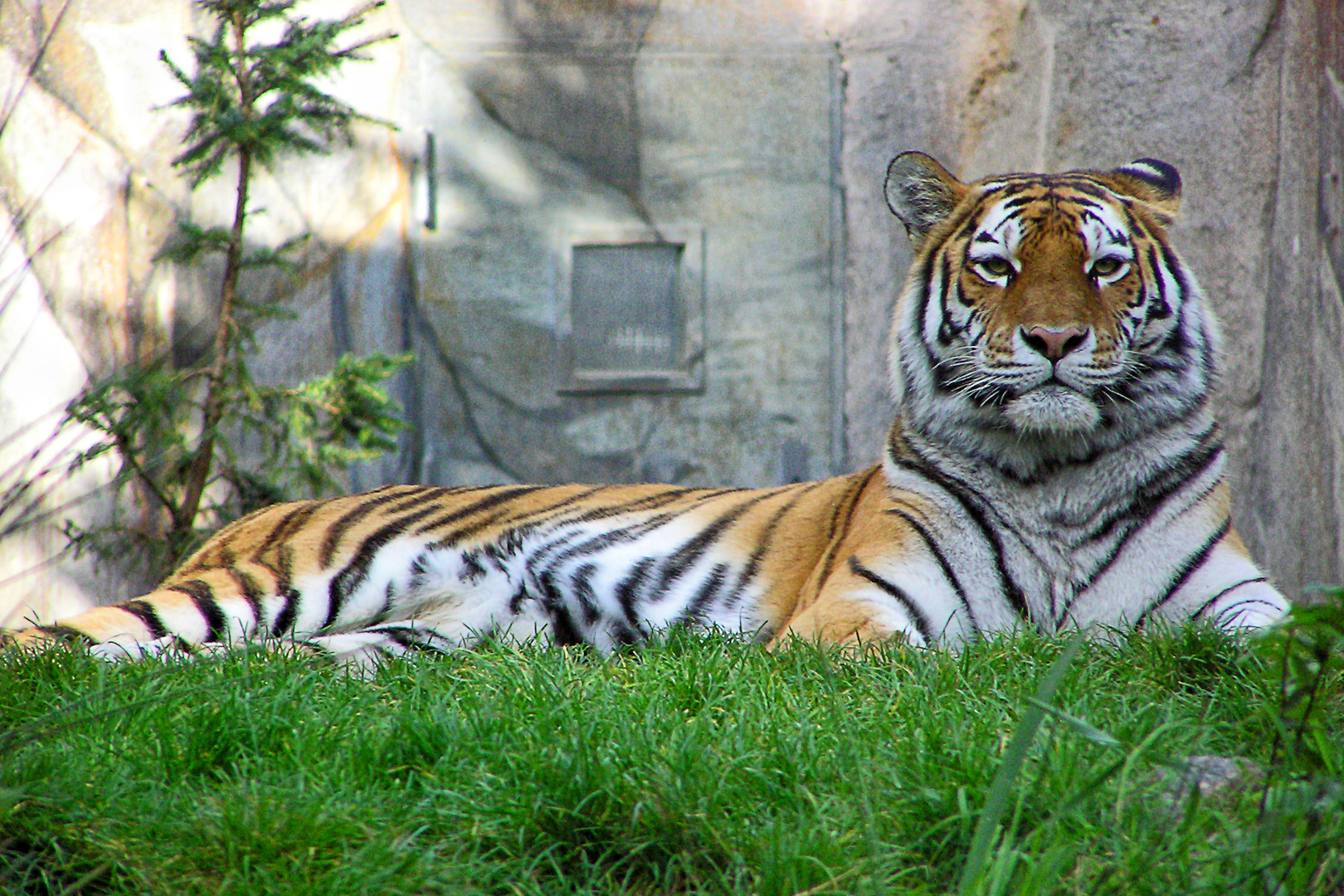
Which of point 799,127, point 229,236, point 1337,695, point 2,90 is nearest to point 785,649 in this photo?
point 1337,695

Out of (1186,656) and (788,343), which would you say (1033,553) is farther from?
(788,343)

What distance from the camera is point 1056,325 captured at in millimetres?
2471

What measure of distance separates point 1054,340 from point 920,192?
28.3 inches

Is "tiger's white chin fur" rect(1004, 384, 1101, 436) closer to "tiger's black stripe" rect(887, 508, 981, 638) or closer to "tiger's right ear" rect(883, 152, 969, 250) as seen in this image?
"tiger's black stripe" rect(887, 508, 981, 638)

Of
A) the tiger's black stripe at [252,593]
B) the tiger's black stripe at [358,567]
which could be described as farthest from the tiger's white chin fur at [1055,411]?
the tiger's black stripe at [252,593]

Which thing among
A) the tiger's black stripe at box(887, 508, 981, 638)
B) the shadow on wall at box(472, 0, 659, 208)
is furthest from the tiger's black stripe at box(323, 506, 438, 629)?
the shadow on wall at box(472, 0, 659, 208)

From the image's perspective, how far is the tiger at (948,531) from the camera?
8.27ft

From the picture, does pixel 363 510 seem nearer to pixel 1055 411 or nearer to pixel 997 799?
pixel 1055 411

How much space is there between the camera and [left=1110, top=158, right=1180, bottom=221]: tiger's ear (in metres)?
2.87

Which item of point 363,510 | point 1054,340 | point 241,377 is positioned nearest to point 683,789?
point 1054,340

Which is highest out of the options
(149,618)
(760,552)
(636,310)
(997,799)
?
(636,310)

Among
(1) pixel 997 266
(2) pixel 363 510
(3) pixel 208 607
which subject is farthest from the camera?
(2) pixel 363 510

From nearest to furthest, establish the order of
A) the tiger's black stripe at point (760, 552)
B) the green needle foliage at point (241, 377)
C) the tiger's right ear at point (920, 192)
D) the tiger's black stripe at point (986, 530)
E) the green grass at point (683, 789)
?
the green grass at point (683, 789), the tiger's black stripe at point (986, 530), the tiger's right ear at point (920, 192), the tiger's black stripe at point (760, 552), the green needle foliage at point (241, 377)

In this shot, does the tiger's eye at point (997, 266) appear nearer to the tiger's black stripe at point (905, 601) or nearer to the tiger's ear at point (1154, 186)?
the tiger's ear at point (1154, 186)
